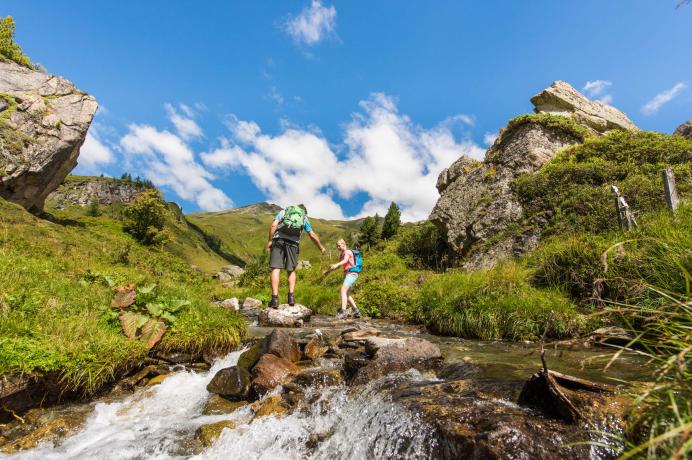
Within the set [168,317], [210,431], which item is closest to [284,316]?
[168,317]

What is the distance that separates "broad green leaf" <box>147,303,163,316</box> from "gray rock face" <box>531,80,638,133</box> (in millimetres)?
28646

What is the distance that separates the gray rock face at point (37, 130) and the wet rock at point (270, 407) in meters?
47.0

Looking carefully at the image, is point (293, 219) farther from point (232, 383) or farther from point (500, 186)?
point (500, 186)

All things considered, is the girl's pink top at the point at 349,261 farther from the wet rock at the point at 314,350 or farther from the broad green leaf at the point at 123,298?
the broad green leaf at the point at 123,298

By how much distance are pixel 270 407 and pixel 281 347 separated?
1727 millimetres

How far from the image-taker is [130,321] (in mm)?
6590

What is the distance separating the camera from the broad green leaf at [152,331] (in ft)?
21.0

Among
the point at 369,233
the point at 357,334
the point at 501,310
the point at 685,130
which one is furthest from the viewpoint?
the point at 369,233

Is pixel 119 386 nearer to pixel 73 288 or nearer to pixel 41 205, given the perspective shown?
pixel 73 288

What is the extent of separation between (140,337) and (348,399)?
154 inches

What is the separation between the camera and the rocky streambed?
3199mm

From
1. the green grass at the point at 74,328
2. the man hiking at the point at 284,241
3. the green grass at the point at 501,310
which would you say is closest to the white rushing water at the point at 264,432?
the green grass at the point at 74,328

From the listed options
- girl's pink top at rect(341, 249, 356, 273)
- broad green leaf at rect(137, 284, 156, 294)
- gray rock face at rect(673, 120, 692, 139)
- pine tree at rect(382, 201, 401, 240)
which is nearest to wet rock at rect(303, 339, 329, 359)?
broad green leaf at rect(137, 284, 156, 294)

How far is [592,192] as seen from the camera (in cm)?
1612
